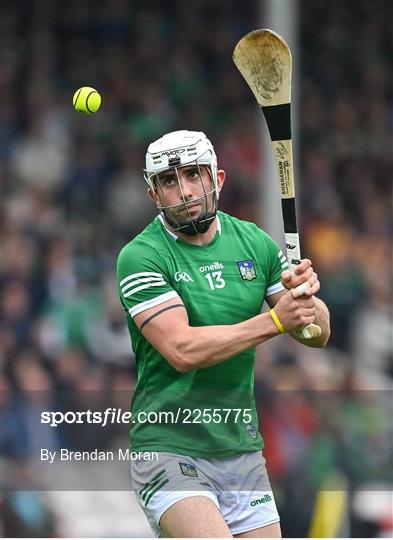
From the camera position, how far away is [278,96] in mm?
4367

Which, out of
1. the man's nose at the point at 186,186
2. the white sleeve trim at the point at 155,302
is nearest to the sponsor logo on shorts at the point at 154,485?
the white sleeve trim at the point at 155,302

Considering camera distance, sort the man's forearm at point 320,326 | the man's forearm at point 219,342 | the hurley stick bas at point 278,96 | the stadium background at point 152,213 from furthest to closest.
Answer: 1. the stadium background at point 152,213
2. the man's forearm at point 320,326
3. the hurley stick bas at point 278,96
4. the man's forearm at point 219,342

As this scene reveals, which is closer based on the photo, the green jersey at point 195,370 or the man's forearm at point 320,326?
the green jersey at point 195,370

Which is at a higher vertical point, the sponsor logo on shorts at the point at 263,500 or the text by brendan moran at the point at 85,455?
the sponsor logo on shorts at the point at 263,500

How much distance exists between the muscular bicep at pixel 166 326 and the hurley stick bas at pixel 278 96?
45 centimetres

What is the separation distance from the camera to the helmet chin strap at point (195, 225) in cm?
434

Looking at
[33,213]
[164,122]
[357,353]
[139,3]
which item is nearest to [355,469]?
[357,353]

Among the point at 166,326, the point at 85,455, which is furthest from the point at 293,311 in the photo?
the point at 85,455

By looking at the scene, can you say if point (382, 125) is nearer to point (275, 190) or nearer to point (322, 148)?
point (322, 148)

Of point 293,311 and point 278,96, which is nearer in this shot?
point 293,311

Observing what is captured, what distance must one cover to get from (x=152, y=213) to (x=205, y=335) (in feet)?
19.4

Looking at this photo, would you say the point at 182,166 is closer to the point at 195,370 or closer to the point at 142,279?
the point at 142,279

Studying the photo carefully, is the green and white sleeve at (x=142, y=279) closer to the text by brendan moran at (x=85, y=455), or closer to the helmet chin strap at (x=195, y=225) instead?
the helmet chin strap at (x=195, y=225)

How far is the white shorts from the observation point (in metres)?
4.13
